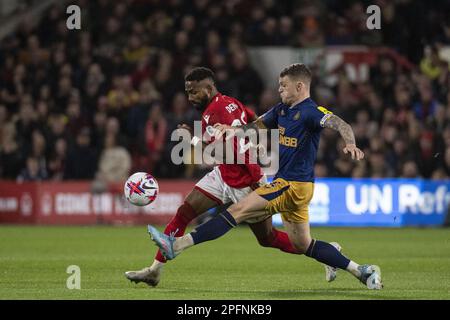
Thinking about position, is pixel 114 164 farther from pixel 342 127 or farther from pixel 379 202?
pixel 342 127

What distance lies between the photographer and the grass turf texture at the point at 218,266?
10094mm

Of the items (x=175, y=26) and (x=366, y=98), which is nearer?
(x=366, y=98)

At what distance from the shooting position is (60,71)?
922 inches

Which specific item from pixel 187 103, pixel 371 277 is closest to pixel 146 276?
pixel 371 277

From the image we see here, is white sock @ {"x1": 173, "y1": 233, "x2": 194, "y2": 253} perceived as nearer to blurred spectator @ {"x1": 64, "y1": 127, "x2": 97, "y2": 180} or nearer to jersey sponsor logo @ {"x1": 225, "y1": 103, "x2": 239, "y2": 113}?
jersey sponsor logo @ {"x1": 225, "y1": 103, "x2": 239, "y2": 113}

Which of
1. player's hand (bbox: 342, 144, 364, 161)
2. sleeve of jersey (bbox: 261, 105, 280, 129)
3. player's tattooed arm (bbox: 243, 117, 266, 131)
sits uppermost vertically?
sleeve of jersey (bbox: 261, 105, 280, 129)

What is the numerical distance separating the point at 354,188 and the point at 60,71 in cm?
700

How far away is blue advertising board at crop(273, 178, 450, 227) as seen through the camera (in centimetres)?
2025

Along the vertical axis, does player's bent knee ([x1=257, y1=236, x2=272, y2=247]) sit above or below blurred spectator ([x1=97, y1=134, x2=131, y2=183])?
below

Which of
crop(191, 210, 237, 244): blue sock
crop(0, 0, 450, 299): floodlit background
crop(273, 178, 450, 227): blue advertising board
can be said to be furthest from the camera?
crop(0, 0, 450, 299): floodlit background

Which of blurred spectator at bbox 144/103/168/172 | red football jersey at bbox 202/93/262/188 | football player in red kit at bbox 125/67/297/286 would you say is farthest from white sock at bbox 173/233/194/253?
blurred spectator at bbox 144/103/168/172
